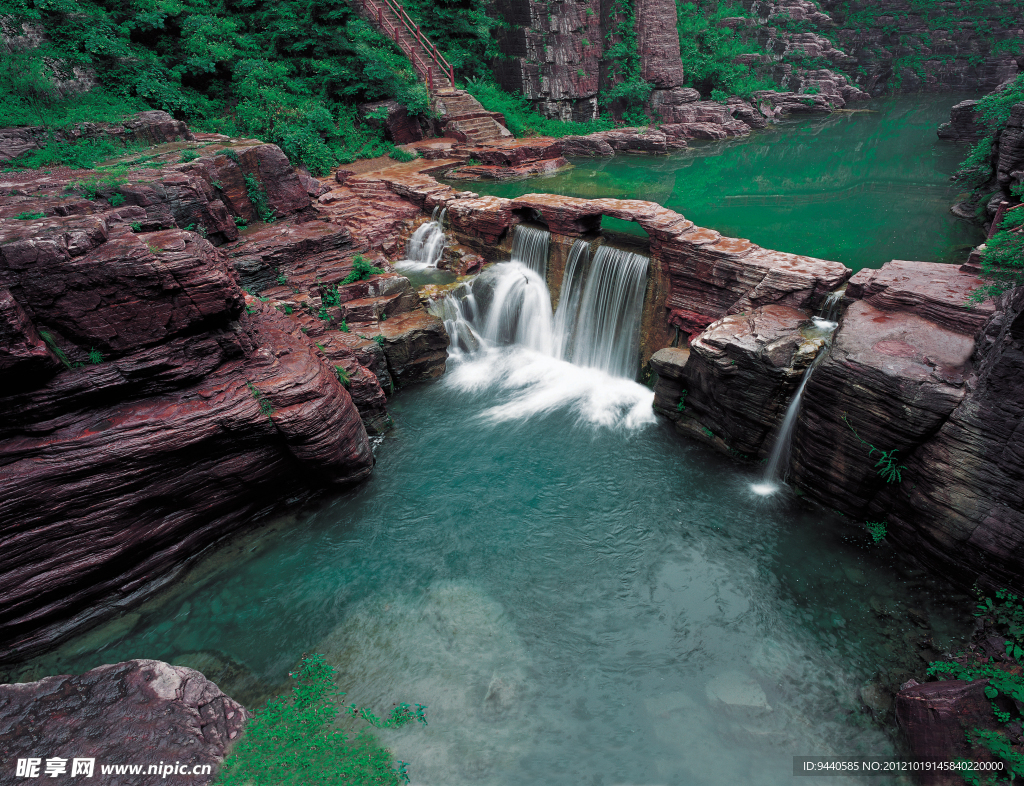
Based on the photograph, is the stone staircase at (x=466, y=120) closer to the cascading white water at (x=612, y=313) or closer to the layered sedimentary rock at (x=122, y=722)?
the cascading white water at (x=612, y=313)

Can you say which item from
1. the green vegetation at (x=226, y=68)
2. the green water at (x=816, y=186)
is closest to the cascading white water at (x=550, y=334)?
the green water at (x=816, y=186)

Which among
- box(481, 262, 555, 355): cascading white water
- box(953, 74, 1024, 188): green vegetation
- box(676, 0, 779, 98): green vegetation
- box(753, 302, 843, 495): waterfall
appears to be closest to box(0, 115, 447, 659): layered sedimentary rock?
box(481, 262, 555, 355): cascading white water

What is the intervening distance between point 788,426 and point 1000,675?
12.0 ft

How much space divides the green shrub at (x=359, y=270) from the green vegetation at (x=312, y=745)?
8214mm

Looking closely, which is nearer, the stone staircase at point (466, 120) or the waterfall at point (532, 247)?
the waterfall at point (532, 247)

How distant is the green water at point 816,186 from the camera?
502 inches

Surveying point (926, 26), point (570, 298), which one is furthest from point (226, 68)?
point (926, 26)

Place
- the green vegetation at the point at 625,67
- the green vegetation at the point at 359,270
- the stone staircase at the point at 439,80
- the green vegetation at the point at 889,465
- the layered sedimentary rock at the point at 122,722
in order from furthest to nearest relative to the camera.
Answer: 1. the green vegetation at the point at 625,67
2. the stone staircase at the point at 439,80
3. the green vegetation at the point at 359,270
4. the green vegetation at the point at 889,465
5. the layered sedimentary rock at the point at 122,722

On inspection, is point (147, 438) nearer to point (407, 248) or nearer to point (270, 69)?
point (407, 248)

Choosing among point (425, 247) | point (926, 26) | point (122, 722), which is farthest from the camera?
point (926, 26)

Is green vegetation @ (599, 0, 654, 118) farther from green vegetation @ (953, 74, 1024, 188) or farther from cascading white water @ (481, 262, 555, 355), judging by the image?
cascading white water @ (481, 262, 555, 355)

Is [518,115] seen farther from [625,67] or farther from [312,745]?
[312,745]

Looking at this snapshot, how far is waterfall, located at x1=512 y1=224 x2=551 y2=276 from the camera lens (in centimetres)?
1266

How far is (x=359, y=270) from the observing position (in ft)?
39.0
